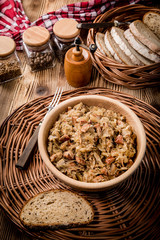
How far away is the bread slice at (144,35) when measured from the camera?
1827 mm

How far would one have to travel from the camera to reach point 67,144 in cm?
135

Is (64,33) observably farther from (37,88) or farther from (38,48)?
(37,88)

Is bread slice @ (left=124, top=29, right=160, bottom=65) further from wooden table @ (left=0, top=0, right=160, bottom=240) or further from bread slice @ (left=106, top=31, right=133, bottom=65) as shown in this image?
wooden table @ (left=0, top=0, right=160, bottom=240)

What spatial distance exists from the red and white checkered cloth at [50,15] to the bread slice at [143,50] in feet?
1.97

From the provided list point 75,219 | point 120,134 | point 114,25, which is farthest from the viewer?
point 114,25

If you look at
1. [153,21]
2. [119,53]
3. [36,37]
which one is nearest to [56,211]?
[119,53]

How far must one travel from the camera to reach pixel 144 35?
2.04 metres

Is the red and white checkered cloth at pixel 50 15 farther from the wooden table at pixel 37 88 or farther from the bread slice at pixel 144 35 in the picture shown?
the bread slice at pixel 144 35

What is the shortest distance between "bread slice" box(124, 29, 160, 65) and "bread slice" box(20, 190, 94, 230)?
1.22 meters

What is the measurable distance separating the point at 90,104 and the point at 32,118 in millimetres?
435

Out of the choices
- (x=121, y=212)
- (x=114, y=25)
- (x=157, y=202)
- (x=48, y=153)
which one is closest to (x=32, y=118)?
(x=48, y=153)

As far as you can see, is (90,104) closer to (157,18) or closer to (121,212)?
(121,212)

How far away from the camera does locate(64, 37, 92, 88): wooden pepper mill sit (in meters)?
1.80

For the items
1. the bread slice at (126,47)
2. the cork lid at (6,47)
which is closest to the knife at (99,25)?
the bread slice at (126,47)
